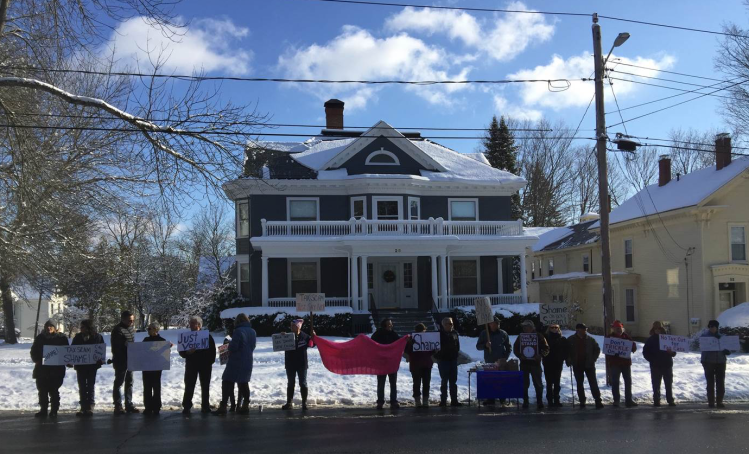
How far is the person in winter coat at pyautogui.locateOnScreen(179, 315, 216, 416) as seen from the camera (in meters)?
11.8

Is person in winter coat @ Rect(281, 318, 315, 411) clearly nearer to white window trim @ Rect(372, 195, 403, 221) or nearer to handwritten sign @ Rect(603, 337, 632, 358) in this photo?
handwritten sign @ Rect(603, 337, 632, 358)

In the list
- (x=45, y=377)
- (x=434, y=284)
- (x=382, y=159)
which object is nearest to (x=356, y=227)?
(x=382, y=159)

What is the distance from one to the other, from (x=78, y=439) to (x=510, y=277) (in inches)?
938

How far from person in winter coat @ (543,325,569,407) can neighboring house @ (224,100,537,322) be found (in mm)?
14354

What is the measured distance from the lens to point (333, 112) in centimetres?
3606

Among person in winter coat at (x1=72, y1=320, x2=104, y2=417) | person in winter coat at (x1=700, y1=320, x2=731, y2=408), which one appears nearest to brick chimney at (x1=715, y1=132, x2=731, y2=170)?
person in winter coat at (x1=700, y1=320, x2=731, y2=408)

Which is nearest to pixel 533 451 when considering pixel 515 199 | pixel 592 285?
pixel 592 285

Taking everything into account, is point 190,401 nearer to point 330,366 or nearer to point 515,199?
point 330,366

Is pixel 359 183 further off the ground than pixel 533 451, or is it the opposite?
pixel 359 183

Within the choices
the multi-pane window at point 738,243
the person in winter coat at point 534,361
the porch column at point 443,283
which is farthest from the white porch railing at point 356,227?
the person in winter coat at point 534,361

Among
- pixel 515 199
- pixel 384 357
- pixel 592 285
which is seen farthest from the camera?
pixel 515 199

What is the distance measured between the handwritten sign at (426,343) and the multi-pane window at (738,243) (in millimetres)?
20340

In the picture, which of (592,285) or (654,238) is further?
(592,285)

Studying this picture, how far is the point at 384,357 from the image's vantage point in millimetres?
12852
